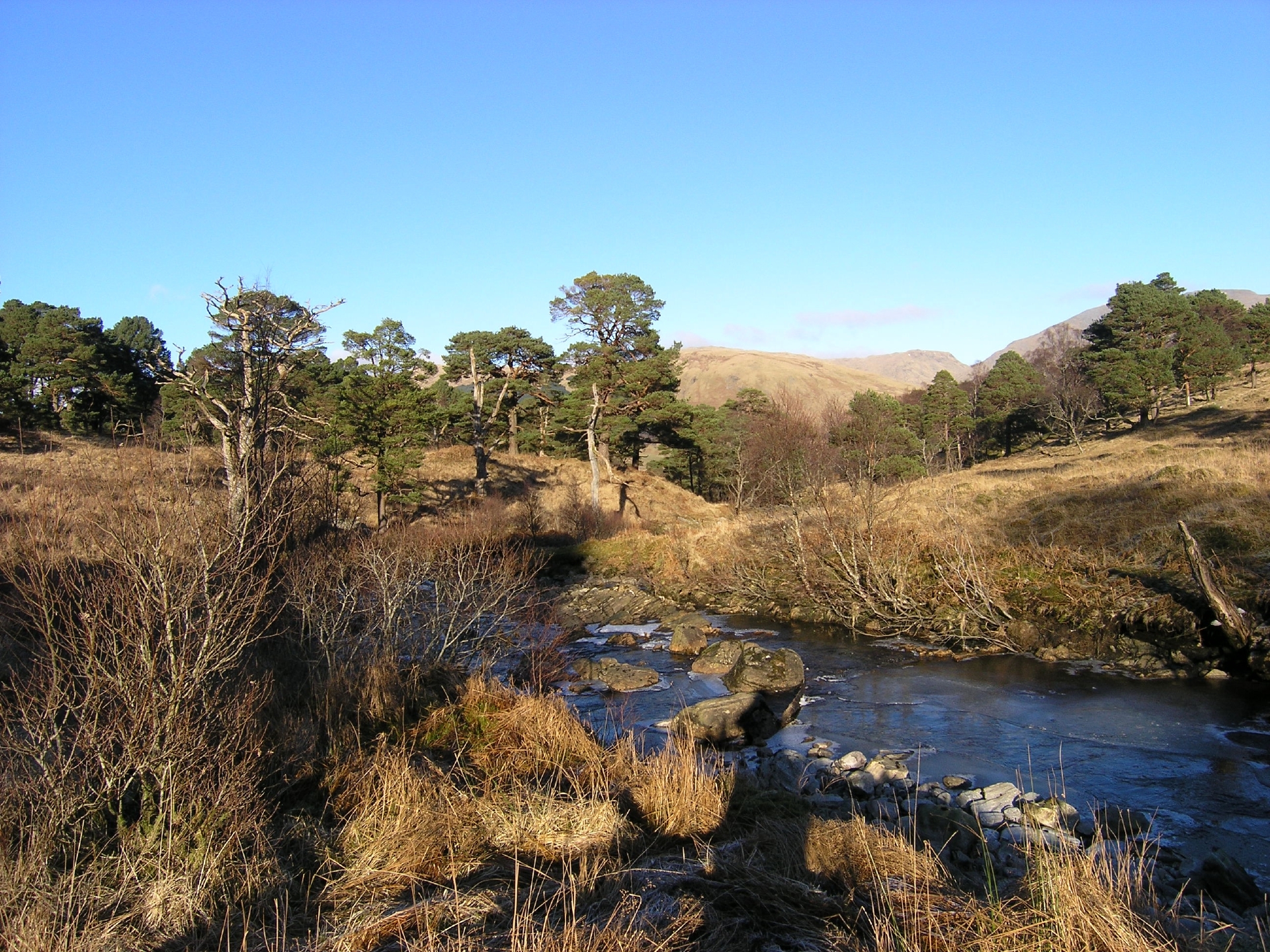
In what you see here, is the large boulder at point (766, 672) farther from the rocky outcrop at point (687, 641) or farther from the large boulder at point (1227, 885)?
the large boulder at point (1227, 885)

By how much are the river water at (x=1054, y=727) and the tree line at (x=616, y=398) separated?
7122mm

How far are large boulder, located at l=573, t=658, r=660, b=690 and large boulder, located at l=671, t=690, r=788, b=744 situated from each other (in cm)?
250

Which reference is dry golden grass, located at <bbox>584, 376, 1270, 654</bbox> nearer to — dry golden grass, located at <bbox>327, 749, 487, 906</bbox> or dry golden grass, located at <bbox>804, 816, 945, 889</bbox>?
dry golden grass, located at <bbox>804, 816, 945, 889</bbox>

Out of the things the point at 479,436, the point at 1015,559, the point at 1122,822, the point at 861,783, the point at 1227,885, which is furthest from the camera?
the point at 479,436

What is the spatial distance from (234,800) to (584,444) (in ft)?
143

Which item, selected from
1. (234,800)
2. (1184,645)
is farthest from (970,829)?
(1184,645)

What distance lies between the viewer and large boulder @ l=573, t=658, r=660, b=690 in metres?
15.4

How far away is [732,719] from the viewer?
40.1ft

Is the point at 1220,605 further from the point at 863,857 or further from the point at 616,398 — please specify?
the point at 616,398

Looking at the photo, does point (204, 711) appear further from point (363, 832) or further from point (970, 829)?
point (970, 829)

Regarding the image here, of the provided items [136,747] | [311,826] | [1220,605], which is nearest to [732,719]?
[311,826]

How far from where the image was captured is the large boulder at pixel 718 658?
54.5 feet

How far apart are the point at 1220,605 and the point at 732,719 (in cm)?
961

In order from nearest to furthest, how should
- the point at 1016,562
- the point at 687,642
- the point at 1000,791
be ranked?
the point at 1000,791 → the point at 687,642 → the point at 1016,562
